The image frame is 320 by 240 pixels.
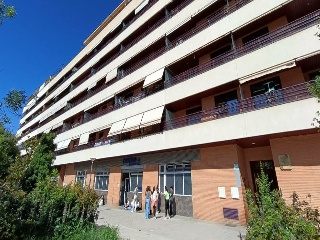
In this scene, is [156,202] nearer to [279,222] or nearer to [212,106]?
[212,106]

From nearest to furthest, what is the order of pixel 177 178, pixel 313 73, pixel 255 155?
pixel 313 73, pixel 255 155, pixel 177 178

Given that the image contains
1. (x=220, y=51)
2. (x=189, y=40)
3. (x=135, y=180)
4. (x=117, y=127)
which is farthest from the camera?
(x=117, y=127)

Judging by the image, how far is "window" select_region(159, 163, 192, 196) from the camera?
15278mm

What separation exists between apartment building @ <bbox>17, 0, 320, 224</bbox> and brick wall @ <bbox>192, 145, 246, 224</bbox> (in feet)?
0.20

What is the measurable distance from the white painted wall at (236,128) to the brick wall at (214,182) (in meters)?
1.31

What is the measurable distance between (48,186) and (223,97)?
1141 cm

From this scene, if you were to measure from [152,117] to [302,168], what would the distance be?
10248 mm

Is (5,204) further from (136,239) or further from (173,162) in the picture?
(173,162)

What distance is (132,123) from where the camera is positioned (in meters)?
18.8

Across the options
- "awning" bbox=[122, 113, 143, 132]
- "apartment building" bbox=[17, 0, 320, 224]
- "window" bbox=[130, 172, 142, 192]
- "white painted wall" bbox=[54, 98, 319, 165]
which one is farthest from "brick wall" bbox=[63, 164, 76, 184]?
"awning" bbox=[122, 113, 143, 132]

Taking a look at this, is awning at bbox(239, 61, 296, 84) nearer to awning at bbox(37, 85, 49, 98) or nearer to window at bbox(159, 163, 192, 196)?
window at bbox(159, 163, 192, 196)

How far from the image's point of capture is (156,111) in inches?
670

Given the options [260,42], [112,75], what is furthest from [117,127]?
[260,42]

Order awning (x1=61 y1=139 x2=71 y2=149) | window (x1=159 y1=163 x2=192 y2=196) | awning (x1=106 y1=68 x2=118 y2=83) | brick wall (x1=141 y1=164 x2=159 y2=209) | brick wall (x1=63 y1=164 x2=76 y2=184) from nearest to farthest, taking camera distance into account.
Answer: window (x1=159 y1=163 x2=192 y2=196), brick wall (x1=141 y1=164 x2=159 y2=209), awning (x1=106 y1=68 x2=118 y2=83), brick wall (x1=63 y1=164 x2=76 y2=184), awning (x1=61 y1=139 x2=71 y2=149)
